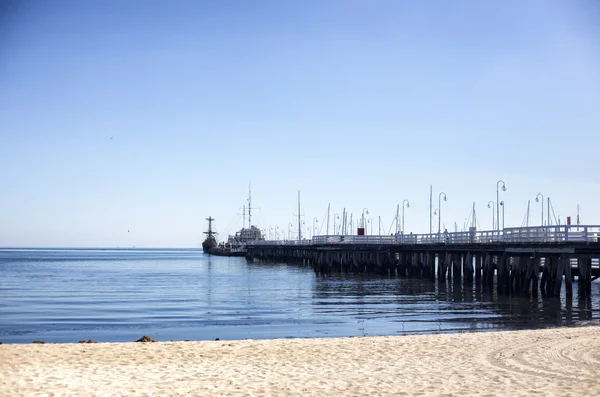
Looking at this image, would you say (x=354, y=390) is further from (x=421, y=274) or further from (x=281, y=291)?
(x=421, y=274)

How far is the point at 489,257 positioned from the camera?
4216 centimetres

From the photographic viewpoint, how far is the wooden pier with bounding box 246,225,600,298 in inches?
1308

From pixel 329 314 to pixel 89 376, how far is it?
56.7 feet

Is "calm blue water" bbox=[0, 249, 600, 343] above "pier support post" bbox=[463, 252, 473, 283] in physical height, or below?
below

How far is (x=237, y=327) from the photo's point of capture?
25.5 m

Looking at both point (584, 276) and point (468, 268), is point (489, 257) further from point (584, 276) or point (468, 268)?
point (584, 276)

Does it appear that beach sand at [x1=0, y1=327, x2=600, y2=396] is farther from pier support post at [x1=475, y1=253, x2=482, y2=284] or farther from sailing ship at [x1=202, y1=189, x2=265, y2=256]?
sailing ship at [x1=202, y1=189, x2=265, y2=256]

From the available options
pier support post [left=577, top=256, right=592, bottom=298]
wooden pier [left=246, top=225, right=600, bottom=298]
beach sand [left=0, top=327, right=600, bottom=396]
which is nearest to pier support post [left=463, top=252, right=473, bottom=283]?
wooden pier [left=246, top=225, right=600, bottom=298]

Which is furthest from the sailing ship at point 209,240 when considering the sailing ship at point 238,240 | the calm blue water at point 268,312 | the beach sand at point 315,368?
the beach sand at point 315,368

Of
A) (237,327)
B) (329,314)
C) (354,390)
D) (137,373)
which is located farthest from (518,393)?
(329,314)

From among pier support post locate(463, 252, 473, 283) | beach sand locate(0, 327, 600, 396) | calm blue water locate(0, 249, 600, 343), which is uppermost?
pier support post locate(463, 252, 473, 283)

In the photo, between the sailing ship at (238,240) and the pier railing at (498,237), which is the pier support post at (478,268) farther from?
the sailing ship at (238,240)

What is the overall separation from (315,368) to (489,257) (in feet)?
98.2

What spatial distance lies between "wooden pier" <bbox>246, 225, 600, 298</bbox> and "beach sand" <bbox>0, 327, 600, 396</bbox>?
→ 15233 mm
